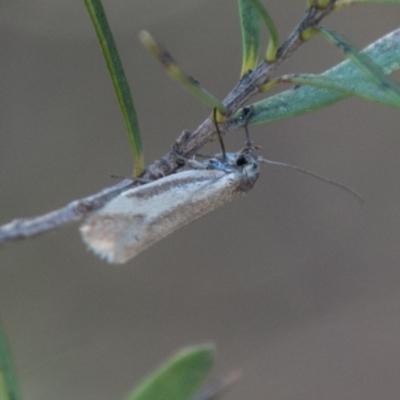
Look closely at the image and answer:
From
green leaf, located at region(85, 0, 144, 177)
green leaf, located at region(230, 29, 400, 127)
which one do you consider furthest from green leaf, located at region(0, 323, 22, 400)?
green leaf, located at region(230, 29, 400, 127)

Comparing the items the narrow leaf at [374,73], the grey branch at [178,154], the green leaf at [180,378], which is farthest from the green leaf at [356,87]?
the green leaf at [180,378]

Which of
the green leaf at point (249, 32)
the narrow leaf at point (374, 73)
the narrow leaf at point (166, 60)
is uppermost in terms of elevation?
the green leaf at point (249, 32)

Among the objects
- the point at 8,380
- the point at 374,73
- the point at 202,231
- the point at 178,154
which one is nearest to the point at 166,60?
the point at 374,73

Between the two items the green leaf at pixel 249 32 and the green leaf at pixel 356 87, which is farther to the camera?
the green leaf at pixel 249 32

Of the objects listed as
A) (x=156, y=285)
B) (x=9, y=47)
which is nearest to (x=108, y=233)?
(x=156, y=285)

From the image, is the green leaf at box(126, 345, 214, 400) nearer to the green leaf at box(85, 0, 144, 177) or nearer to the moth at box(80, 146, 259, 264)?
the moth at box(80, 146, 259, 264)

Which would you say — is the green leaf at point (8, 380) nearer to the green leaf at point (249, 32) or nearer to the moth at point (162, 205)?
the moth at point (162, 205)
